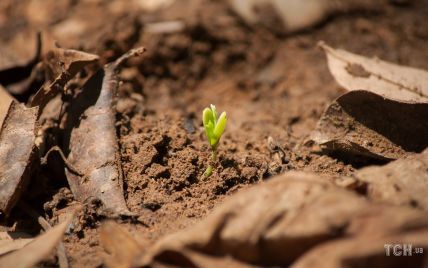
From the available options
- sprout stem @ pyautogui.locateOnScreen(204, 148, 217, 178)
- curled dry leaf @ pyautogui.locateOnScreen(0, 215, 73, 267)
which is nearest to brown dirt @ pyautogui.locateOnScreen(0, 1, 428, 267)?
sprout stem @ pyautogui.locateOnScreen(204, 148, 217, 178)

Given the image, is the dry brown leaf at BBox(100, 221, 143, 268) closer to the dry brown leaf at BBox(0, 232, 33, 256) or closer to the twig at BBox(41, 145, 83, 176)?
the dry brown leaf at BBox(0, 232, 33, 256)

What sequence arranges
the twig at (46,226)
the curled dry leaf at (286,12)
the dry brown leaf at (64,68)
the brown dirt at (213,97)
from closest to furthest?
the twig at (46,226) → the brown dirt at (213,97) → the dry brown leaf at (64,68) → the curled dry leaf at (286,12)

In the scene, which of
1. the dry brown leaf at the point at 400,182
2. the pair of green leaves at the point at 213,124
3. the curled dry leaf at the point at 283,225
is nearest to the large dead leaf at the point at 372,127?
the dry brown leaf at the point at 400,182

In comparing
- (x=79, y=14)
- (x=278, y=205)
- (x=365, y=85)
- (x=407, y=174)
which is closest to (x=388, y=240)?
(x=278, y=205)

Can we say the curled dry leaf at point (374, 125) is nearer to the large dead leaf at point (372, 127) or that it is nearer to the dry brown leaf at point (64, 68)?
the large dead leaf at point (372, 127)

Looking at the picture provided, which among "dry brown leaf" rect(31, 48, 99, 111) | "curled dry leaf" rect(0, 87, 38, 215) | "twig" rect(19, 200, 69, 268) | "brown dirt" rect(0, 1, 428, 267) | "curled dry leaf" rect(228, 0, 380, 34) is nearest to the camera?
"twig" rect(19, 200, 69, 268)

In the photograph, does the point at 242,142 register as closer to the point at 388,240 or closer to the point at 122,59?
the point at 122,59
